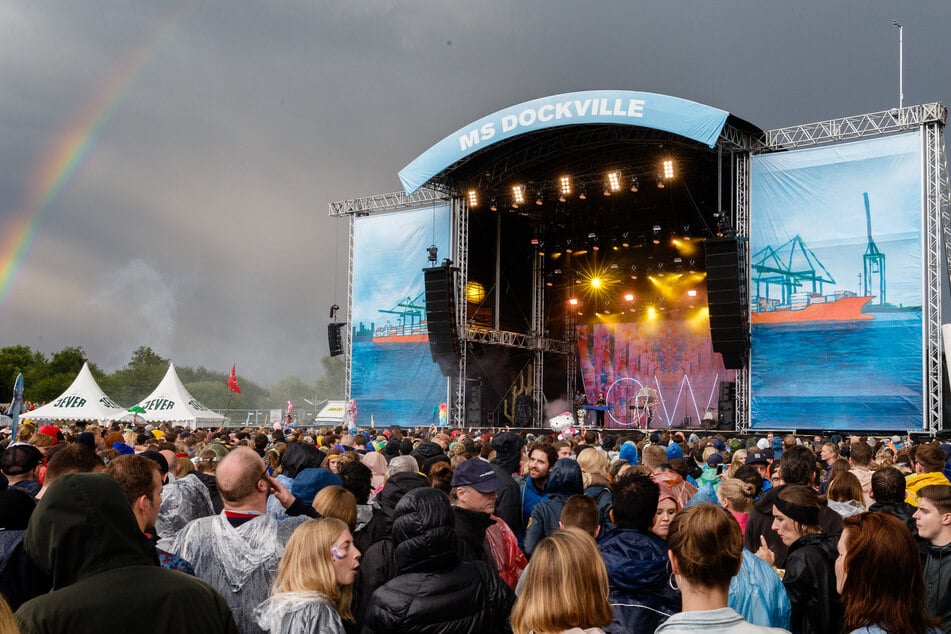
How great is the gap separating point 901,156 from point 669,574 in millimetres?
22378

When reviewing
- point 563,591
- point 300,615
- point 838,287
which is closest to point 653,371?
point 838,287

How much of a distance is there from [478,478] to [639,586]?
1.05 m

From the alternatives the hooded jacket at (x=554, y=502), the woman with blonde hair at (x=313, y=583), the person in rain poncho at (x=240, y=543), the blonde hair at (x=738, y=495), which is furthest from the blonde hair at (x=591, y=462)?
the woman with blonde hair at (x=313, y=583)

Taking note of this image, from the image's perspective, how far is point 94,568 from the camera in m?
2.03

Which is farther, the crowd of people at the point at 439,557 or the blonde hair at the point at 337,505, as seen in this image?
the blonde hair at the point at 337,505

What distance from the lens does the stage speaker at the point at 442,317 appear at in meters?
27.4

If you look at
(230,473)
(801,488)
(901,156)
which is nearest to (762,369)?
(901,156)

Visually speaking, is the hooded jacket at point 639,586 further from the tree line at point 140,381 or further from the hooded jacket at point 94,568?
the tree line at point 140,381

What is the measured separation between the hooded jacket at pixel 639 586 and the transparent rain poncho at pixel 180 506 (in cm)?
231

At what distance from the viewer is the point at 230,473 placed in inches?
144

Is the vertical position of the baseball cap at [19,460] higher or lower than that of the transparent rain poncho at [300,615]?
higher

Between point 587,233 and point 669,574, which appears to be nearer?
point 669,574

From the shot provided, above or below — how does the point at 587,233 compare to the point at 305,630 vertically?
above

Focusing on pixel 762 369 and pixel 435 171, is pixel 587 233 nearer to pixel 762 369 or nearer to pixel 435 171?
pixel 435 171
